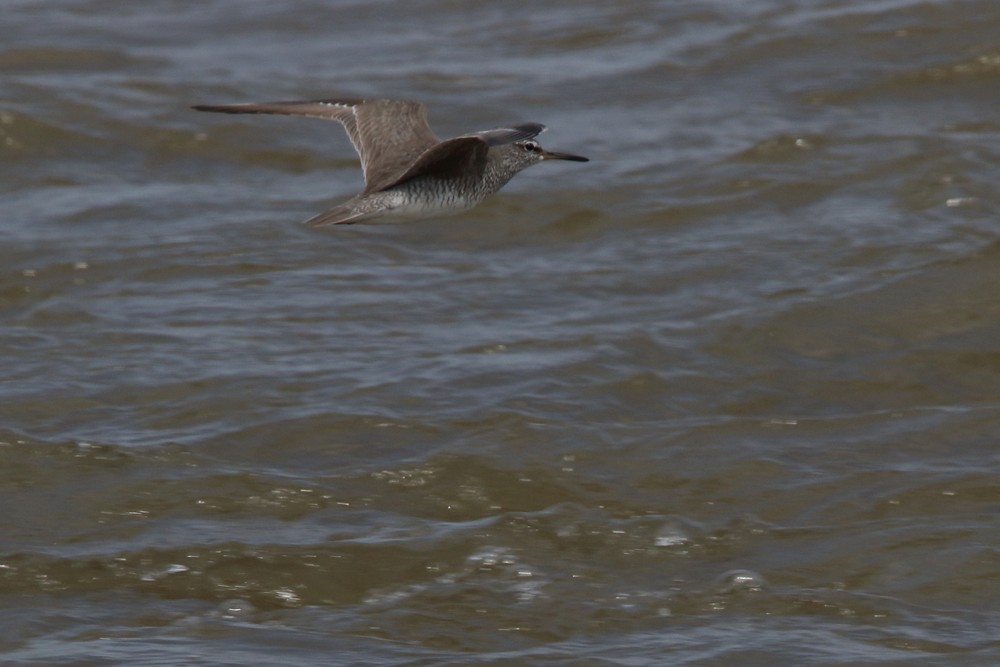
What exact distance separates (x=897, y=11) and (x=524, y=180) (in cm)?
401

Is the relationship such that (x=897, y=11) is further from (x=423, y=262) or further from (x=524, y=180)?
(x=423, y=262)

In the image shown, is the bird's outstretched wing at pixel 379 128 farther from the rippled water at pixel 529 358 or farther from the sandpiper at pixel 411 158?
the rippled water at pixel 529 358

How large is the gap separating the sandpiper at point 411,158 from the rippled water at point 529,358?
114 cm

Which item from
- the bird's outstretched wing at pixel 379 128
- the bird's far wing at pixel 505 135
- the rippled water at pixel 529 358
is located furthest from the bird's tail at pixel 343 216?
the rippled water at pixel 529 358

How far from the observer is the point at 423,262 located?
421 inches

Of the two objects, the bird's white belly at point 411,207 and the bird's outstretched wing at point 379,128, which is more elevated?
the bird's outstretched wing at point 379,128

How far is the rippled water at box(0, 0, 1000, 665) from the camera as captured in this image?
7.07 m

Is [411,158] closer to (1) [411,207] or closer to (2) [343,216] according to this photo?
(1) [411,207]

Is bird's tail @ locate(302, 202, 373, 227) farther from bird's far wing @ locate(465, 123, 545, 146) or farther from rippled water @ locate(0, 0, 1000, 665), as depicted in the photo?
rippled water @ locate(0, 0, 1000, 665)

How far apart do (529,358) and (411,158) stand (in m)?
1.53

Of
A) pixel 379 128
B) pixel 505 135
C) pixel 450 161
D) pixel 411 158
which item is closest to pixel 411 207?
pixel 450 161

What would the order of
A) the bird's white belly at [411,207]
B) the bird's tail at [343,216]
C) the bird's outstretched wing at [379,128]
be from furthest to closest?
the bird's outstretched wing at [379,128] → the bird's white belly at [411,207] → the bird's tail at [343,216]

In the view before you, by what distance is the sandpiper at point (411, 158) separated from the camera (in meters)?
7.59

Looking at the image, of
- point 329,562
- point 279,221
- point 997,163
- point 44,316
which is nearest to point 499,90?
point 279,221
